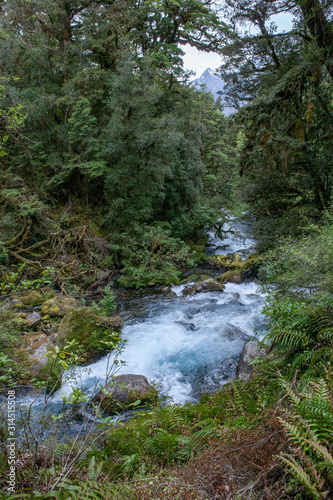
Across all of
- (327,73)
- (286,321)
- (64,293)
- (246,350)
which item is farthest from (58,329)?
(327,73)

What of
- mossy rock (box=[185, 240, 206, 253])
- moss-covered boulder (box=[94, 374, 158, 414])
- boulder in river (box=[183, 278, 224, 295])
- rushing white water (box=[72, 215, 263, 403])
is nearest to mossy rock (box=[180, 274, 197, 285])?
boulder in river (box=[183, 278, 224, 295])

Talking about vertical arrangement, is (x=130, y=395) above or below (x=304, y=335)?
below

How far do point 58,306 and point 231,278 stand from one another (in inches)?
288

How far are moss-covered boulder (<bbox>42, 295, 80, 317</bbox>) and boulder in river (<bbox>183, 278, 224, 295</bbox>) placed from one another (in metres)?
4.49

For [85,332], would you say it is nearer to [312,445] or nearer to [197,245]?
[312,445]

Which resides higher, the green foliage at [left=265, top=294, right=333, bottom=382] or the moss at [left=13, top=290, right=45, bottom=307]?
the moss at [left=13, top=290, right=45, bottom=307]

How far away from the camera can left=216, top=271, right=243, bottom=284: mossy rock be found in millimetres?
11740

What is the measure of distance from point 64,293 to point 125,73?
9500 millimetres

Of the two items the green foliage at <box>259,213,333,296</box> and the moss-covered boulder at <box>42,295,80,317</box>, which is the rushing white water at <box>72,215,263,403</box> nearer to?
the green foliage at <box>259,213,333,296</box>

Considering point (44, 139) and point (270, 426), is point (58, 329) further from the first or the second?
point (44, 139)

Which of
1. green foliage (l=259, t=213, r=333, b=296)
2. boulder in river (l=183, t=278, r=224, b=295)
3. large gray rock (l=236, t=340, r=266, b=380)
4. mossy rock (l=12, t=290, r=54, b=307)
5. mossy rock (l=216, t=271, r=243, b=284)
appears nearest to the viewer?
green foliage (l=259, t=213, r=333, b=296)

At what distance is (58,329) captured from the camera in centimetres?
657

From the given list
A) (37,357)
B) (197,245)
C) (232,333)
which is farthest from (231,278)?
(37,357)

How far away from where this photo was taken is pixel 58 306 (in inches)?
310
